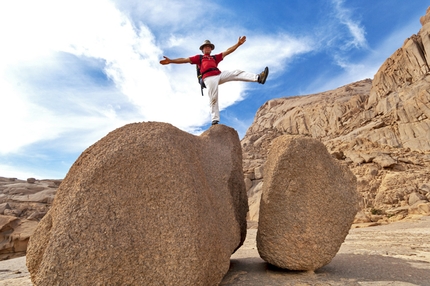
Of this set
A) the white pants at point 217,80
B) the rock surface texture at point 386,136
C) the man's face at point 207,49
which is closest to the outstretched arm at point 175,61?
the man's face at point 207,49

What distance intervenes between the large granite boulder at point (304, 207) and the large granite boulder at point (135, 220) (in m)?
0.96

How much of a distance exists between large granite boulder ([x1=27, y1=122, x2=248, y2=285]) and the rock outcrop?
16981mm

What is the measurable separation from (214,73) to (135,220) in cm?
333

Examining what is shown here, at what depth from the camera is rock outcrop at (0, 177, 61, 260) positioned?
57.4ft

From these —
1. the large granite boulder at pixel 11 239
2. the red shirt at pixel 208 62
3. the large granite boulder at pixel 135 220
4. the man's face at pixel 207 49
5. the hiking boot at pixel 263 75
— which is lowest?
the large granite boulder at pixel 11 239

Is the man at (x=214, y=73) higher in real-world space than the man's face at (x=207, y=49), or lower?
lower

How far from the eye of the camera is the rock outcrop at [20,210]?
17.5 metres

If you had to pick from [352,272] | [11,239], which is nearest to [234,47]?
[352,272]

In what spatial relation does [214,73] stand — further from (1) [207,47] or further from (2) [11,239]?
(2) [11,239]

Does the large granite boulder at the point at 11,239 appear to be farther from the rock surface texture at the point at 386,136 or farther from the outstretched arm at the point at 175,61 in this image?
the outstretched arm at the point at 175,61

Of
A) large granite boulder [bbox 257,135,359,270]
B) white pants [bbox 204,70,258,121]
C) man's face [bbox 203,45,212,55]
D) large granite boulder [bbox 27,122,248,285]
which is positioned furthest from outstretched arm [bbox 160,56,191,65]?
large granite boulder [bbox 257,135,359,270]

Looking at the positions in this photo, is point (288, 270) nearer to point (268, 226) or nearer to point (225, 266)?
point (268, 226)

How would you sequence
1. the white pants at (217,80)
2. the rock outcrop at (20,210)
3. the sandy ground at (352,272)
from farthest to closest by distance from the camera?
the rock outcrop at (20,210) < the white pants at (217,80) < the sandy ground at (352,272)

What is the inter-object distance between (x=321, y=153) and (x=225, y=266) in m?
2.47
